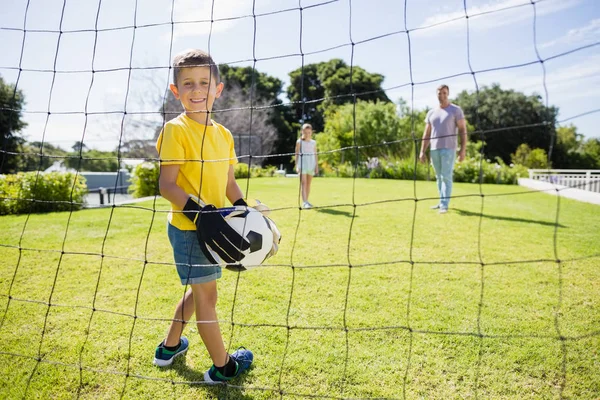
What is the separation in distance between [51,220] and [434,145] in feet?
17.6

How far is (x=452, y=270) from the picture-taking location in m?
2.88

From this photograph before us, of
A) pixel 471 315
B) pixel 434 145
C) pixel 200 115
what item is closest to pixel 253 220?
pixel 200 115

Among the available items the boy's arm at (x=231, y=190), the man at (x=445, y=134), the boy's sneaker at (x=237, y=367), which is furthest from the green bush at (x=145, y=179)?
the boy's sneaker at (x=237, y=367)

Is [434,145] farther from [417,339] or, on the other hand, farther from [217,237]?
[217,237]

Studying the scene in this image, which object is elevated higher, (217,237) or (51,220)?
(217,237)

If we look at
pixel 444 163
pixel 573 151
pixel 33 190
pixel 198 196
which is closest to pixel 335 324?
pixel 198 196

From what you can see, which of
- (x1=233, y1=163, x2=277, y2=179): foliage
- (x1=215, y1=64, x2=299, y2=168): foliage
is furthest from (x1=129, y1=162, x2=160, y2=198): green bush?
(x1=215, y1=64, x2=299, y2=168): foliage

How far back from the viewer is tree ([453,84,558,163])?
2839cm

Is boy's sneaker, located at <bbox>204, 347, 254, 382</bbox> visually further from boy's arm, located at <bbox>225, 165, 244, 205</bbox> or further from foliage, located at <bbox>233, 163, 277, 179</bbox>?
foliage, located at <bbox>233, 163, 277, 179</bbox>

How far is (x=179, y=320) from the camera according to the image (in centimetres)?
177

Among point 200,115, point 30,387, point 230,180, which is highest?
point 200,115

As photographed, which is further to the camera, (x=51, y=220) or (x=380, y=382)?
(x=51, y=220)

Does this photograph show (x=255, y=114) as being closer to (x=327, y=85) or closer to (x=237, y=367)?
(x=327, y=85)

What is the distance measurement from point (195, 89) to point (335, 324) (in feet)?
4.61
